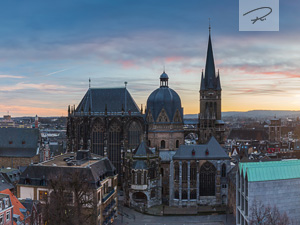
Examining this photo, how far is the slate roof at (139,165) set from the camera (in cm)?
Result: 7319

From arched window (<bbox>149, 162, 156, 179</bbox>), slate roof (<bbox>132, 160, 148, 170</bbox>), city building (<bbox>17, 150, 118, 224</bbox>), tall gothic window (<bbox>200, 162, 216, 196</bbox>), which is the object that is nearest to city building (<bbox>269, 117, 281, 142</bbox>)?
tall gothic window (<bbox>200, 162, 216, 196</bbox>)

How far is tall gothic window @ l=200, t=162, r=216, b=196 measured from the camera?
75.6 m

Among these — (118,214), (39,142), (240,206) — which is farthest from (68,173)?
(39,142)

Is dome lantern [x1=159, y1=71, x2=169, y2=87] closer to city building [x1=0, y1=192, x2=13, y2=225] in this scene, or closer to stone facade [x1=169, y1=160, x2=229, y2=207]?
stone facade [x1=169, y1=160, x2=229, y2=207]

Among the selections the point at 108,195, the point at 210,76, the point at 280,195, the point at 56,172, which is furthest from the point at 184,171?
the point at 210,76

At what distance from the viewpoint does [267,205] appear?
52.1 metres

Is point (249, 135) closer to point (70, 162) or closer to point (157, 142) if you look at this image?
point (157, 142)

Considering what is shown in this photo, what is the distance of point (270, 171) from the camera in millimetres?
53125

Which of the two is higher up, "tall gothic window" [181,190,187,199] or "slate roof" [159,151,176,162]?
"slate roof" [159,151,176,162]

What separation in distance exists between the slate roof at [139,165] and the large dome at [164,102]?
15.1m

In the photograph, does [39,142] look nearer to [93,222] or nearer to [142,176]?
[142,176]

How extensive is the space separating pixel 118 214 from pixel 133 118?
25486mm

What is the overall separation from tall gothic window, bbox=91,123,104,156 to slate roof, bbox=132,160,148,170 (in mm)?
16266

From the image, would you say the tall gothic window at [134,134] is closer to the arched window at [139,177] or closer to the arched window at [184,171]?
the arched window at [139,177]
